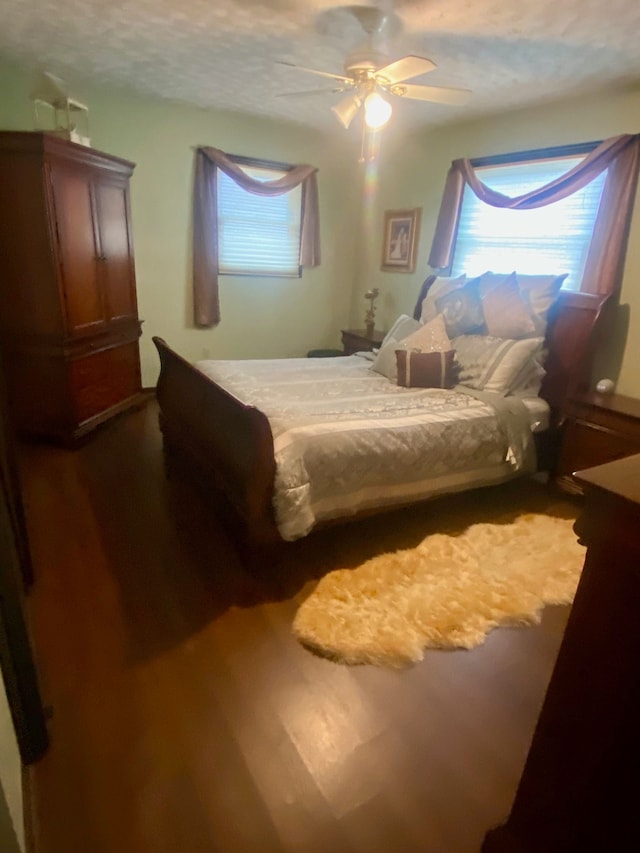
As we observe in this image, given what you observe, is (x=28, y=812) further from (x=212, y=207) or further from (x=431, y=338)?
(x=212, y=207)

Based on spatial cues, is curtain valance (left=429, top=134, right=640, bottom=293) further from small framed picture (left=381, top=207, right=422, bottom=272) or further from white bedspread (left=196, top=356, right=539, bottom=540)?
small framed picture (left=381, top=207, right=422, bottom=272)

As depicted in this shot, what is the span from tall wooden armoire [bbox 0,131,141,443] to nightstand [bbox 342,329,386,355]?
6.90 feet

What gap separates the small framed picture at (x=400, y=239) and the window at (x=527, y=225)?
0.55 metres

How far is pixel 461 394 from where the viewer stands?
3139mm

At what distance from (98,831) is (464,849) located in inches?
38.4

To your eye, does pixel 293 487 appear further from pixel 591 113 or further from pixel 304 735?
pixel 591 113

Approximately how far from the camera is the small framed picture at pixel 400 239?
473 cm

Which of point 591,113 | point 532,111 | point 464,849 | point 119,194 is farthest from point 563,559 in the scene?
point 119,194

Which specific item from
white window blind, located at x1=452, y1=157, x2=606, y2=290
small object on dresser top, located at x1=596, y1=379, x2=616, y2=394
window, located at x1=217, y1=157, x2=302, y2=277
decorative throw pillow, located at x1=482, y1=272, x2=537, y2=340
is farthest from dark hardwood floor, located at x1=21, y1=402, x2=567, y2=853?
window, located at x1=217, y1=157, x2=302, y2=277

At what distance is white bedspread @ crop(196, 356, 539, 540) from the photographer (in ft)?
7.48

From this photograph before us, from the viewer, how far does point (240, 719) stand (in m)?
1.66

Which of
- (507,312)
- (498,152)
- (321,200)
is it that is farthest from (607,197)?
(321,200)

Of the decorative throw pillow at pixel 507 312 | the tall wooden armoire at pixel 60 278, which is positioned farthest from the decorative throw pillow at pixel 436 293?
the tall wooden armoire at pixel 60 278

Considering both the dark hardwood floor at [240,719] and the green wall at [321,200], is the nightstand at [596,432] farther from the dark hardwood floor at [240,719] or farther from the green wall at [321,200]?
the dark hardwood floor at [240,719]
